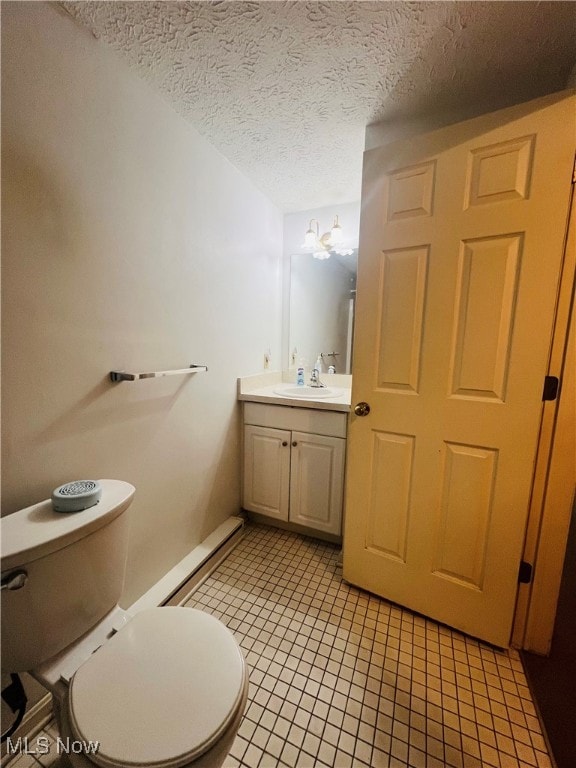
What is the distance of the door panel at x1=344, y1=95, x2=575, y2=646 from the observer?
39.6 inches

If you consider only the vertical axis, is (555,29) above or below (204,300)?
above

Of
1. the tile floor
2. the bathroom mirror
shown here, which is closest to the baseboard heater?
the tile floor

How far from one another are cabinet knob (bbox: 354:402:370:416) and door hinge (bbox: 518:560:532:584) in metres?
0.81

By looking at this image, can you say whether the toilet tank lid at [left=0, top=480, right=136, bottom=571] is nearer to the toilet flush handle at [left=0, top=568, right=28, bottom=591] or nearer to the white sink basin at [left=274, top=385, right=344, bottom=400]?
the toilet flush handle at [left=0, top=568, right=28, bottom=591]

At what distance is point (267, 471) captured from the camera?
191 cm

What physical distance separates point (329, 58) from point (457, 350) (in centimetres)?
113

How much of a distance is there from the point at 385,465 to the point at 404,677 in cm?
76

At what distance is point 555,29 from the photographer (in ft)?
3.14

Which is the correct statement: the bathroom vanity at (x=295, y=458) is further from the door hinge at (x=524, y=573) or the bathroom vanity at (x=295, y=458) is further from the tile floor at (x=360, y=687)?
the door hinge at (x=524, y=573)

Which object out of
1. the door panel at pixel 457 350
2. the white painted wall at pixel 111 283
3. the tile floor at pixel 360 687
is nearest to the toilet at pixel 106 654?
the white painted wall at pixel 111 283

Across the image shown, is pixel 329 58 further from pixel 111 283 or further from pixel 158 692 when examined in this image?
pixel 158 692

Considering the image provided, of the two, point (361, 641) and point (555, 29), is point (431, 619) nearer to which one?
point (361, 641)

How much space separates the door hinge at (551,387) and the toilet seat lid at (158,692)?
4.15ft

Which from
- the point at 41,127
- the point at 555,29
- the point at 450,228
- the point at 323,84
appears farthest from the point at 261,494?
the point at 555,29
